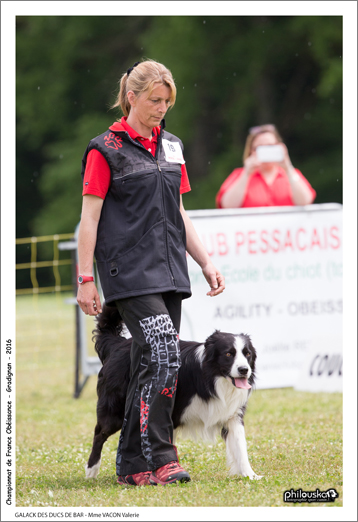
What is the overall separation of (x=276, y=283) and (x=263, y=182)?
1001mm

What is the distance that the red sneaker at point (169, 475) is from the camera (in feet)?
10.2

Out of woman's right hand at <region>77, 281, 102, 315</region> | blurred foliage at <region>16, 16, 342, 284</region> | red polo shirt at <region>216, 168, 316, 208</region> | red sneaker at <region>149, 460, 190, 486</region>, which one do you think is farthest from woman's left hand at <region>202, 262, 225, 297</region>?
blurred foliage at <region>16, 16, 342, 284</region>

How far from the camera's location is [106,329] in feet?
12.5

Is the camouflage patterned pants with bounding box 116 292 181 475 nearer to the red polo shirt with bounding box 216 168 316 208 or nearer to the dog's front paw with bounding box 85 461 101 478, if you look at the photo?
the dog's front paw with bounding box 85 461 101 478

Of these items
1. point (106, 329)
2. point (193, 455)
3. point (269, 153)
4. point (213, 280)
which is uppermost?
point (269, 153)

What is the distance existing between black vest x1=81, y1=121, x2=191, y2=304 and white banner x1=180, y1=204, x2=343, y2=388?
116 inches

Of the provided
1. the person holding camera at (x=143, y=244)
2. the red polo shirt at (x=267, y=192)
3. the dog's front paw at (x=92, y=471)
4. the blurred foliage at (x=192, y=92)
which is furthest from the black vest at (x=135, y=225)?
the blurred foliage at (x=192, y=92)

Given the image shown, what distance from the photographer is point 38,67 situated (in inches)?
862

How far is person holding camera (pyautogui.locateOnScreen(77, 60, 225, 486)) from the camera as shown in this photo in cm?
311

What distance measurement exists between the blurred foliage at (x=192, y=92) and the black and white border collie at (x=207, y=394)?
49.7ft

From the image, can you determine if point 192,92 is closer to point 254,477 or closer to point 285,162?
point 285,162

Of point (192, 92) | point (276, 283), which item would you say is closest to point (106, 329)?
point (276, 283)

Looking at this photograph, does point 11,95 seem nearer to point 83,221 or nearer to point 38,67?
point 83,221

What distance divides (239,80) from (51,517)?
743 inches
